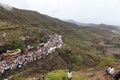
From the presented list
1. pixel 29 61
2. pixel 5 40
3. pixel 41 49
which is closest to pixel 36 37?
pixel 5 40

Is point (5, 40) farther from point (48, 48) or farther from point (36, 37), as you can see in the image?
point (36, 37)

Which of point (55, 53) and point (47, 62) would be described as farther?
point (55, 53)

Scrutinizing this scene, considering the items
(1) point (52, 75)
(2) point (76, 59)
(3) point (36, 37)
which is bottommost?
(2) point (76, 59)

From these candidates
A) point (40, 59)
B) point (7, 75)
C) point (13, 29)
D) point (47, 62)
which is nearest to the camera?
point (7, 75)

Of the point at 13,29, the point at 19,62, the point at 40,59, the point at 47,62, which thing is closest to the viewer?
the point at 19,62

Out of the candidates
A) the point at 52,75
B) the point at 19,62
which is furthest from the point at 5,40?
the point at 52,75

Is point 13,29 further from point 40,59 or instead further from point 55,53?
point 40,59

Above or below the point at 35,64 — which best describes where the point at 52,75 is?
above

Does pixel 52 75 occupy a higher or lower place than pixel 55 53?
higher

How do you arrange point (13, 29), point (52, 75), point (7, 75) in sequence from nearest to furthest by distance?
point (52, 75) → point (7, 75) → point (13, 29)
